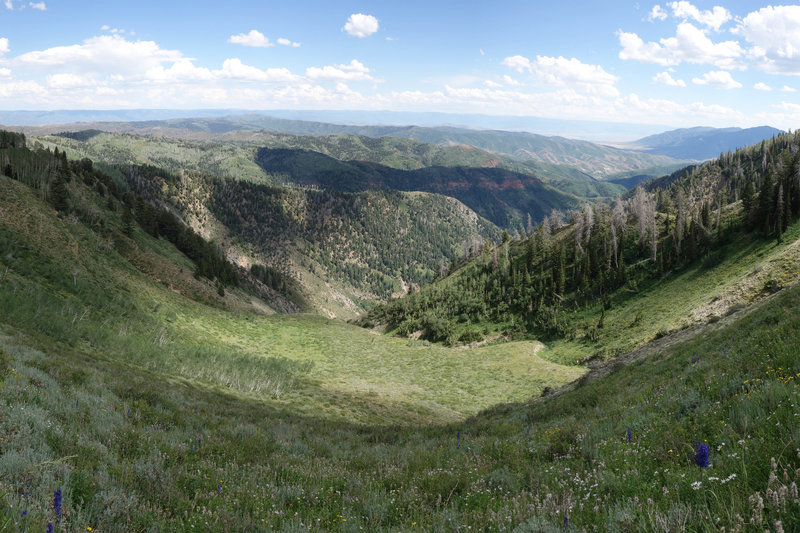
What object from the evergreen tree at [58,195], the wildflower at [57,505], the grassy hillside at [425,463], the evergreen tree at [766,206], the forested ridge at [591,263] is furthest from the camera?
the forested ridge at [591,263]

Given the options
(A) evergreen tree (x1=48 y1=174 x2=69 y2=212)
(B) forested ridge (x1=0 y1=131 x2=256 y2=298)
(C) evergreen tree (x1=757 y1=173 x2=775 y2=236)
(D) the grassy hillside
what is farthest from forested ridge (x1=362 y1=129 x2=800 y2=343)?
(A) evergreen tree (x1=48 y1=174 x2=69 y2=212)

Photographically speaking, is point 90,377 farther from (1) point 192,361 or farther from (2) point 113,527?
(1) point 192,361

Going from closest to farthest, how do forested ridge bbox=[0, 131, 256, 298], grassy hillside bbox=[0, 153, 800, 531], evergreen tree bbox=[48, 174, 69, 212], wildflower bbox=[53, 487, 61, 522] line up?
wildflower bbox=[53, 487, 61, 522]
grassy hillside bbox=[0, 153, 800, 531]
evergreen tree bbox=[48, 174, 69, 212]
forested ridge bbox=[0, 131, 256, 298]

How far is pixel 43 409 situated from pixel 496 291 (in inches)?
3513

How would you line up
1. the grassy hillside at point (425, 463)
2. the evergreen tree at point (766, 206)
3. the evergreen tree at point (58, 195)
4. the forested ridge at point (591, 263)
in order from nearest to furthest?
the grassy hillside at point (425, 463), the evergreen tree at point (766, 206), the evergreen tree at point (58, 195), the forested ridge at point (591, 263)

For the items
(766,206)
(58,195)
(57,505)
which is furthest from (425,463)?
(58,195)

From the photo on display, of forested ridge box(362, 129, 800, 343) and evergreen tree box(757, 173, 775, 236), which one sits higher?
evergreen tree box(757, 173, 775, 236)

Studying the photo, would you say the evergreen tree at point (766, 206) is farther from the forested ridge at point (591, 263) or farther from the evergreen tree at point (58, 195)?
the evergreen tree at point (58, 195)

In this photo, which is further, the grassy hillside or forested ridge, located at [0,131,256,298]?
forested ridge, located at [0,131,256,298]

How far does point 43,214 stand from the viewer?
39.8 metres

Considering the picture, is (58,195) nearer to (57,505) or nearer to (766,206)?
(57,505)

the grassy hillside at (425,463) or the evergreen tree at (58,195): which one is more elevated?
the evergreen tree at (58,195)

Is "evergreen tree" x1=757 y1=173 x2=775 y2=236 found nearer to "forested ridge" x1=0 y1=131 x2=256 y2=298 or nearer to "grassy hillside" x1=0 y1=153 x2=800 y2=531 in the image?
"grassy hillside" x1=0 y1=153 x2=800 y2=531

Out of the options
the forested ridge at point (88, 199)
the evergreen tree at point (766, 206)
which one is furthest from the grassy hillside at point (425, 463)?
the evergreen tree at point (766, 206)
